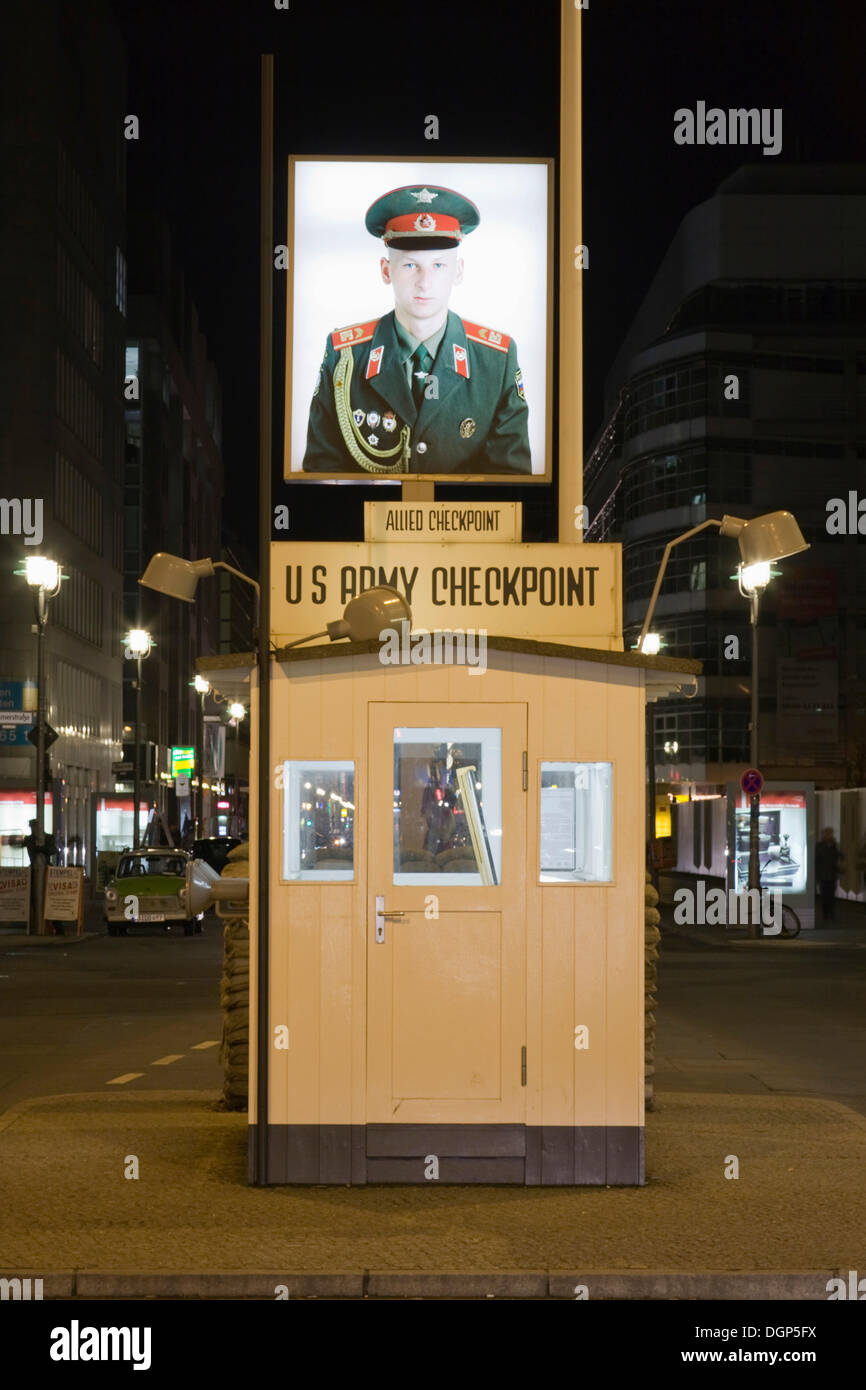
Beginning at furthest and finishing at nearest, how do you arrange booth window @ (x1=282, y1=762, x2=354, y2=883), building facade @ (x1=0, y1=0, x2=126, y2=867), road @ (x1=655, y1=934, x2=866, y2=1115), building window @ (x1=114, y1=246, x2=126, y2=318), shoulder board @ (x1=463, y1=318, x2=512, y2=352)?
1. building window @ (x1=114, y1=246, x2=126, y2=318)
2. building facade @ (x1=0, y1=0, x2=126, y2=867)
3. road @ (x1=655, y1=934, x2=866, y2=1115)
4. shoulder board @ (x1=463, y1=318, x2=512, y2=352)
5. booth window @ (x1=282, y1=762, x2=354, y2=883)

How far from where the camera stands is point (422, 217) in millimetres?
11258

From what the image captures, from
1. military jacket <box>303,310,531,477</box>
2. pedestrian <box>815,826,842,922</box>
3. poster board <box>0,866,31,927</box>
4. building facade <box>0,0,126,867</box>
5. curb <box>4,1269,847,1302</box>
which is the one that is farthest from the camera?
building facade <box>0,0,126,867</box>

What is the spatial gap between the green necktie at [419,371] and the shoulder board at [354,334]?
31 centimetres

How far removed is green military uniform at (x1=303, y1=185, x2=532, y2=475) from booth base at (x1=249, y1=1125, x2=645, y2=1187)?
157 inches

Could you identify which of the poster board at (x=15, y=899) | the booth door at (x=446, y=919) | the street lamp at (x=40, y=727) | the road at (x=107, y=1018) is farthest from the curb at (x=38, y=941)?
the booth door at (x=446, y=919)

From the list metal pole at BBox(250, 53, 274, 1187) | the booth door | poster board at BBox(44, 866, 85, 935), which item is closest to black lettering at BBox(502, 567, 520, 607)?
the booth door

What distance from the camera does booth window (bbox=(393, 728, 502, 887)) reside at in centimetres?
973

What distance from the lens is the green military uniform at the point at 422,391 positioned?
11.2 metres

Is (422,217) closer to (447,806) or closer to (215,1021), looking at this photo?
(447,806)

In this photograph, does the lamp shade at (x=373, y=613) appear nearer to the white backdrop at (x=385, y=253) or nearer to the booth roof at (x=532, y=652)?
the booth roof at (x=532, y=652)

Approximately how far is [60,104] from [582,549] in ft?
193

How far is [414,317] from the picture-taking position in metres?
11.3

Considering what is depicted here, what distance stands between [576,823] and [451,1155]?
6.14 feet

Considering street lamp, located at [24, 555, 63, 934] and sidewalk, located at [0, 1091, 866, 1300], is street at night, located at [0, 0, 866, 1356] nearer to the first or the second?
sidewalk, located at [0, 1091, 866, 1300]
